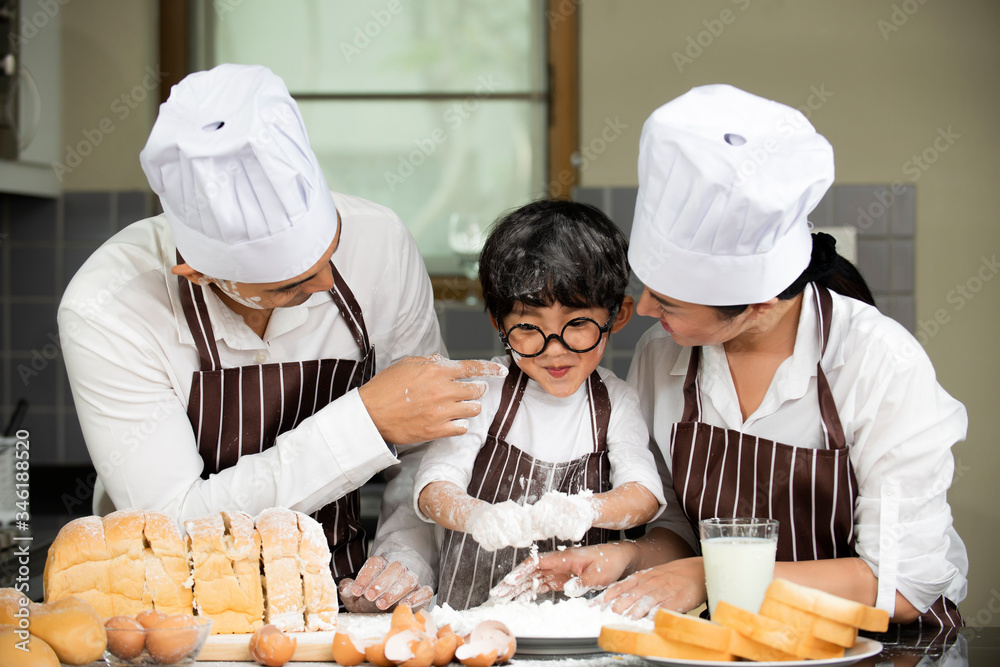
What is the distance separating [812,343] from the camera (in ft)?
4.32

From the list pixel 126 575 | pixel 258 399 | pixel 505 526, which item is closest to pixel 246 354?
pixel 258 399

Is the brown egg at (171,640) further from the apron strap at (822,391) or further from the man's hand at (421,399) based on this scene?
the apron strap at (822,391)

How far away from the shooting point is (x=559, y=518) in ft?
3.92

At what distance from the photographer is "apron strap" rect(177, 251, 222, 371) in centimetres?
142

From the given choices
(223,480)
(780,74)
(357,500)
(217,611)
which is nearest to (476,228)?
(780,74)

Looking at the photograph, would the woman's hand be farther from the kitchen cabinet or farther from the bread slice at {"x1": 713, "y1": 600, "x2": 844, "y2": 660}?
the kitchen cabinet

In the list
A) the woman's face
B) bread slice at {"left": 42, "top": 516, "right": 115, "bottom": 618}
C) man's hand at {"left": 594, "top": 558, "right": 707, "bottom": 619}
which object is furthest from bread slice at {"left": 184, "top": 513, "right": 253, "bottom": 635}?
the woman's face

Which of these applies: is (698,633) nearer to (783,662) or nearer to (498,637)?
(783,662)

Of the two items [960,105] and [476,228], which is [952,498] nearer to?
[960,105]

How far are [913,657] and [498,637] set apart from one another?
0.48 metres

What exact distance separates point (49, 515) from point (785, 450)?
95.5 inches

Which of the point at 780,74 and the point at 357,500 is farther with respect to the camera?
the point at 780,74

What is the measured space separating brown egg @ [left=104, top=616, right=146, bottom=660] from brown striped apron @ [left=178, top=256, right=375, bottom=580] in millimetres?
490

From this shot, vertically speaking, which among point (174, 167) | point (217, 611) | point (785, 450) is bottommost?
point (217, 611)
